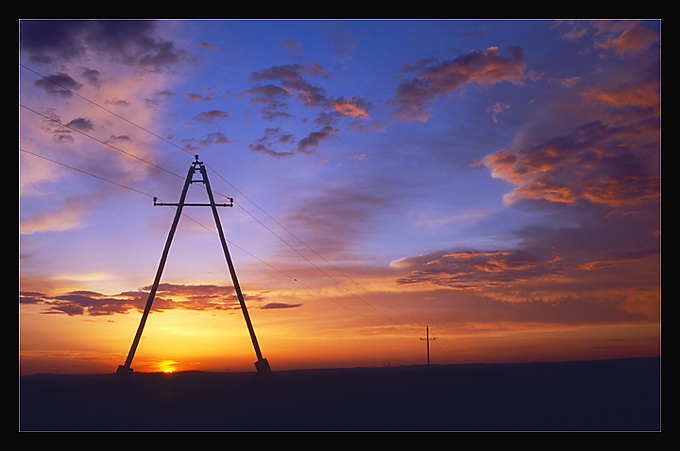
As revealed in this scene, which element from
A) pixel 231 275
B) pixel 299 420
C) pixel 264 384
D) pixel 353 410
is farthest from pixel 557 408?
pixel 231 275

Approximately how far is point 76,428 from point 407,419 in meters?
26.0

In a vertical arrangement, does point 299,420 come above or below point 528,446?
below

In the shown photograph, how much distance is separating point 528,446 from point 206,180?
20853 millimetres

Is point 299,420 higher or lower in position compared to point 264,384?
lower

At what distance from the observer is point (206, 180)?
3014 centimetres

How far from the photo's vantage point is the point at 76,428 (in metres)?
35.7

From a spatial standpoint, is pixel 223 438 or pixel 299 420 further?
pixel 299 420

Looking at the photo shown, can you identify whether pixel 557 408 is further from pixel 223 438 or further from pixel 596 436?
pixel 223 438

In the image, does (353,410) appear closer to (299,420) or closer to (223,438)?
(299,420)

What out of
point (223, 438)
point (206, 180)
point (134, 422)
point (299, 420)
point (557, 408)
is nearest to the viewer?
point (223, 438)

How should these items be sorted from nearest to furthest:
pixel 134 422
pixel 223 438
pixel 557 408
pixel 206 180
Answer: pixel 223 438, pixel 206 180, pixel 134 422, pixel 557 408
